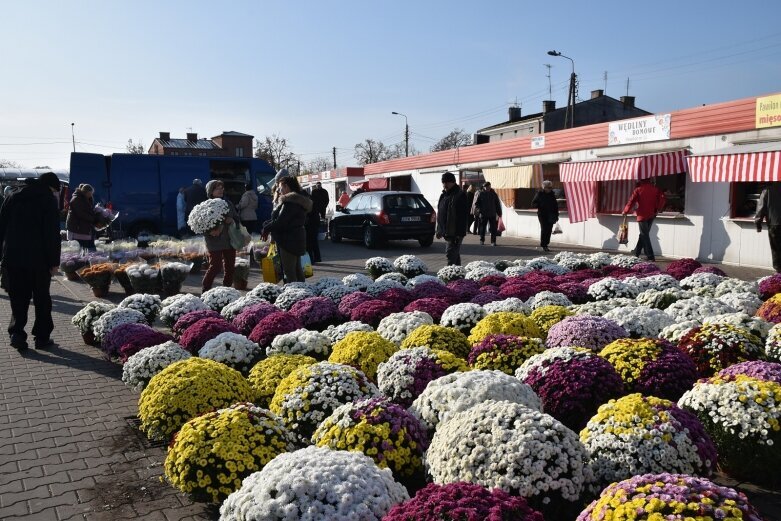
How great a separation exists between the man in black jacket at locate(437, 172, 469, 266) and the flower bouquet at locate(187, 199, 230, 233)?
3.69 meters

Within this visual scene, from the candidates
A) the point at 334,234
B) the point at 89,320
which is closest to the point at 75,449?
the point at 89,320

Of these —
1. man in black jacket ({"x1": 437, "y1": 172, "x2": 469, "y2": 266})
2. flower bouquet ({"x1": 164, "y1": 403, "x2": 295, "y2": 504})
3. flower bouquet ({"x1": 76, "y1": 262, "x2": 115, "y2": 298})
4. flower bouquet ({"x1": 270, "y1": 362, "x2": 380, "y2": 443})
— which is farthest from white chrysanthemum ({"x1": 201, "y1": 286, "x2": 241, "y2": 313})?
flower bouquet ({"x1": 164, "y1": 403, "x2": 295, "y2": 504})

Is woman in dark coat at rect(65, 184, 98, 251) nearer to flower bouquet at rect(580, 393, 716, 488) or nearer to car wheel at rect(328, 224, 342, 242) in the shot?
car wheel at rect(328, 224, 342, 242)

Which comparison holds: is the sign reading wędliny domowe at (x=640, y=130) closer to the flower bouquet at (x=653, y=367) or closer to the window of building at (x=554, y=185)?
the window of building at (x=554, y=185)

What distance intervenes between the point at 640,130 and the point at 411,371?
1436 cm

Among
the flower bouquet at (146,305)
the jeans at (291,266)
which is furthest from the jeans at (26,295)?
the jeans at (291,266)

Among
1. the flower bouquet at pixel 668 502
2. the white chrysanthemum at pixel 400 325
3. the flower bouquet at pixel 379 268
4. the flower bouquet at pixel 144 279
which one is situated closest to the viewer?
the flower bouquet at pixel 668 502

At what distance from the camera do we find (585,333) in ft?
17.6

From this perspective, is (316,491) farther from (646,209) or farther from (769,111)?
(769,111)

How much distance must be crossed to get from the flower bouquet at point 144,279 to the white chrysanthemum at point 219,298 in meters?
2.27

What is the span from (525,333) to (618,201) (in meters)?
14.0

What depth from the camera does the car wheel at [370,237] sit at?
18.6 meters

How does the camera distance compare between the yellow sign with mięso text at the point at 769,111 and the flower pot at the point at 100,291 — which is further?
the yellow sign with mięso text at the point at 769,111

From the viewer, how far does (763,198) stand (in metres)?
11.6
